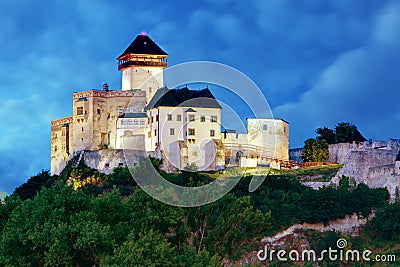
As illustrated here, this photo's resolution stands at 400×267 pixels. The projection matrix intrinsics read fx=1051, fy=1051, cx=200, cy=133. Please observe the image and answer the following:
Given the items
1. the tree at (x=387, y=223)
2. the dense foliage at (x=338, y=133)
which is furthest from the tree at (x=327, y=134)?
the tree at (x=387, y=223)

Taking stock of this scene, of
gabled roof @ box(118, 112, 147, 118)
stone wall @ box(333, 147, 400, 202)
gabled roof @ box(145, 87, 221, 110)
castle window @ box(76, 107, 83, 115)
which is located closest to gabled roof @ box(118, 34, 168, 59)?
gabled roof @ box(145, 87, 221, 110)

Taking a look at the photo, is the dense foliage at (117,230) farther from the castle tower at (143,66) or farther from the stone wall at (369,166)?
the castle tower at (143,66)

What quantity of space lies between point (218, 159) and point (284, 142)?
20.7ft

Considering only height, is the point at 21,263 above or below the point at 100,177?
below

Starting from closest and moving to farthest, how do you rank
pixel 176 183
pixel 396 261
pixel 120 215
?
pixel 120 215
pixel 396 261
pixel 176 183

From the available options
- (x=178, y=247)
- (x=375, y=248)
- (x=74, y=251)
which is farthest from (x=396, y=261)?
(x=74, y=251)

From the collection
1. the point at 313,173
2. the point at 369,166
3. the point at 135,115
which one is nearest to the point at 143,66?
the point at 135,115

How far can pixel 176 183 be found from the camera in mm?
68625

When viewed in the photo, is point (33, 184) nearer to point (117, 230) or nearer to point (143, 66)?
point (143, 66)

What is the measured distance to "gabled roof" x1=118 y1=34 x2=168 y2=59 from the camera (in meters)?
81.4

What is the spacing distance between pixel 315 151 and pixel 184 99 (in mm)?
10400

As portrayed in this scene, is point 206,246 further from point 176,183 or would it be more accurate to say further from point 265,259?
point 176,183

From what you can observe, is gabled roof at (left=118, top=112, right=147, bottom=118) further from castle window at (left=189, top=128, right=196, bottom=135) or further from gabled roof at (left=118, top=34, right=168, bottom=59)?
gabled roof at (left=118, top=34, right=168, bottom=59)

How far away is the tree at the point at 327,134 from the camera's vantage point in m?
83.6
